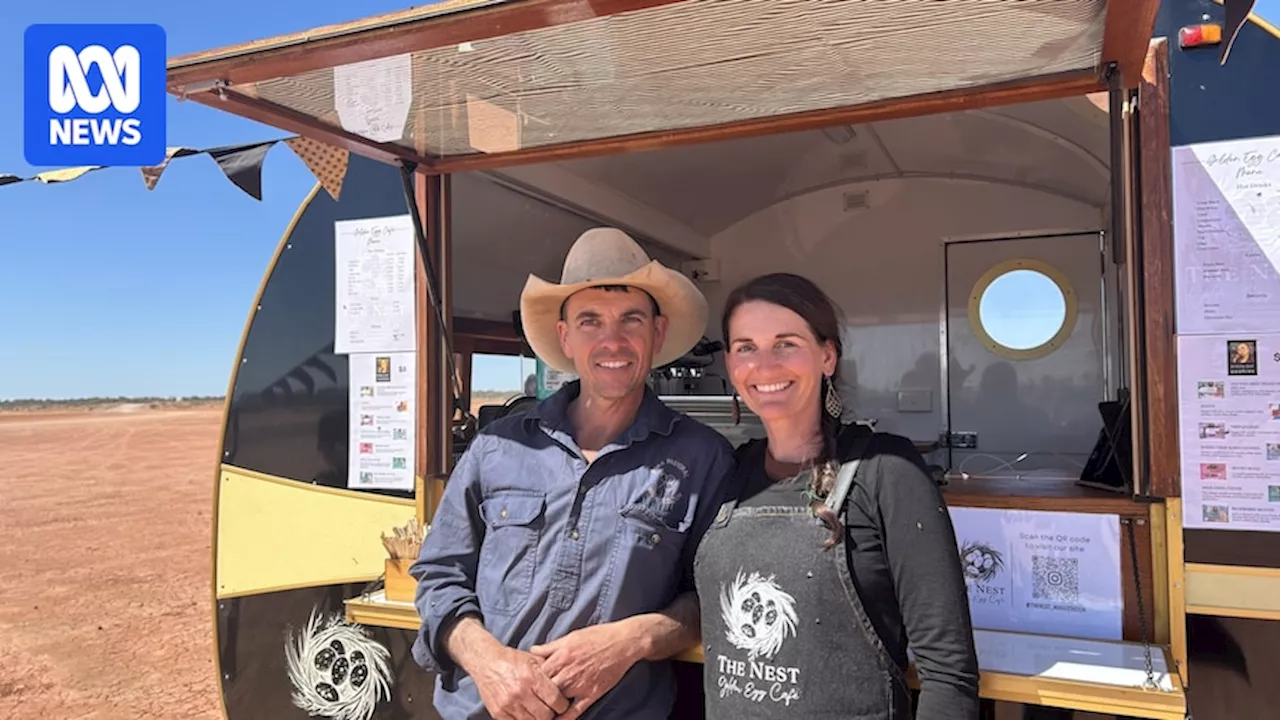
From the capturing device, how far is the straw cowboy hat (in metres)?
2.06

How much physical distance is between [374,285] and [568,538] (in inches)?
63.0

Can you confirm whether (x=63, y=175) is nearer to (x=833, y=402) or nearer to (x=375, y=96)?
(x=375, y=96)

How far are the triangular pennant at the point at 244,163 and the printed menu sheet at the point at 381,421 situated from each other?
2.36ft

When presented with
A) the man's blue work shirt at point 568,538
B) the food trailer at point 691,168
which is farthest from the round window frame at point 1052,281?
the man's blue work shirt at point 568,538

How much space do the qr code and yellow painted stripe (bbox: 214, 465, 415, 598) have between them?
1.95 meters

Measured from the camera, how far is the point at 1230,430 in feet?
6.68

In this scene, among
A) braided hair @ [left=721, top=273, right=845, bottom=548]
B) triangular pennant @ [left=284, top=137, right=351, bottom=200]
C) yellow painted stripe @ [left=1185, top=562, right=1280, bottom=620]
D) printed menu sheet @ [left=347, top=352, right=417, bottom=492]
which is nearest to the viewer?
braided hair @ [left=721, top=273, right=845, bottom=548]

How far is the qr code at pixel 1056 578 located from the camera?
2.19 m

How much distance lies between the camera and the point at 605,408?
2027mm

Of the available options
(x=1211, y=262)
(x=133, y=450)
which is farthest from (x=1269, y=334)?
(x=133, y=450)

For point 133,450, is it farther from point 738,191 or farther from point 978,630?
point 978,630

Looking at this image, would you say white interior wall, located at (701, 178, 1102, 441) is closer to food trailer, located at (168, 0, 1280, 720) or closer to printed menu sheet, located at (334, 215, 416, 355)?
food trailer, located at (168, 0, 1280, 720)

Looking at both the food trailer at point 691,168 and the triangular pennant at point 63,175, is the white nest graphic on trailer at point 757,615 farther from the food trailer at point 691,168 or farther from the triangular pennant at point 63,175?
the triangular pennant at point 63,175

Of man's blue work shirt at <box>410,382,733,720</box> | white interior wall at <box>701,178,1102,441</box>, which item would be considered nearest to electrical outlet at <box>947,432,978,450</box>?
white interior wall at <box>701,178,1102,441</box>
